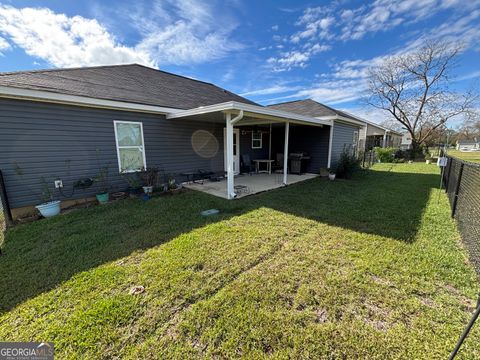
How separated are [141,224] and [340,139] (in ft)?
31.5

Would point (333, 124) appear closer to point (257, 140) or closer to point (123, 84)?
point (257, 140)

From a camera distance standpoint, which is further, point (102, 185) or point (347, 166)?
point (347, 166)

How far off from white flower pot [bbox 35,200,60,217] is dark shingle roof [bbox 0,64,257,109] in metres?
2.46

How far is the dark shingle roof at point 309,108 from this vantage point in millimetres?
9337

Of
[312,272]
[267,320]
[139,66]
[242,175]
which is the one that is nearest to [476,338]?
[312,272]

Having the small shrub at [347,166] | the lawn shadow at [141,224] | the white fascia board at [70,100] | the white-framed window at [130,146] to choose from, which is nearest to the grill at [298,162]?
the small shrub at [347,166]

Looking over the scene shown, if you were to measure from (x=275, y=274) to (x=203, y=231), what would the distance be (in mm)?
1625

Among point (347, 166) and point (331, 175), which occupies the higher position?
point (347, 166)

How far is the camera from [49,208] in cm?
446

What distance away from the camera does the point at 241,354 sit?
1.55m

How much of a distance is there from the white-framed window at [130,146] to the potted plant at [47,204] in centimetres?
162

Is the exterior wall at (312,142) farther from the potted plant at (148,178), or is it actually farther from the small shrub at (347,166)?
the potted plant at (148,178)

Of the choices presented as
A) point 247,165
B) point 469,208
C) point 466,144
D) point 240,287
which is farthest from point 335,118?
point 466,144

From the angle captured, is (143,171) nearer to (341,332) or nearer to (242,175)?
(242,175)
